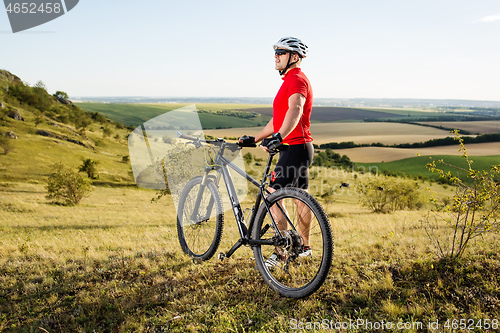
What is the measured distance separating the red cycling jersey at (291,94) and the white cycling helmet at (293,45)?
0.72ft

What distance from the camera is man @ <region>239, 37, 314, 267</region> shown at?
3.98 meters

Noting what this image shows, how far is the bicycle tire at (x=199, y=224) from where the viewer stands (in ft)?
16.5

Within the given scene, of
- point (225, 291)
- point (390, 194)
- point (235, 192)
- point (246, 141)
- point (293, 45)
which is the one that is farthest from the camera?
point (390, 194)

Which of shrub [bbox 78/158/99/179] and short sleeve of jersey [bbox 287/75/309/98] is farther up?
short sleeve of jersey [bbox 287/75/309/98]

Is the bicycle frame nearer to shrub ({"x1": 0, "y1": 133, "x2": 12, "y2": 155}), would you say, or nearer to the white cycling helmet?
the white cycling helmet

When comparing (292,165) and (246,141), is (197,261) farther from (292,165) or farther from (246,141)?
(292,165)

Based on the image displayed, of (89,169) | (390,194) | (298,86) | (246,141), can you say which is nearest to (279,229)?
(246,141)

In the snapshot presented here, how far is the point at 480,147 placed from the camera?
66.8 metres

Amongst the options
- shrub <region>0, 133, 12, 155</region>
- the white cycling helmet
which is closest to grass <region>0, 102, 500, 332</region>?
the white cycling helmet

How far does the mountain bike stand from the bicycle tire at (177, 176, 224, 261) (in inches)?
0.7

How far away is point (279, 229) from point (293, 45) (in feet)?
7.62

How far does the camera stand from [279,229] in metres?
4.03

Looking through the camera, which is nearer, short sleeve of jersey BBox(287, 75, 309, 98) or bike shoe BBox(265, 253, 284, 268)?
short sleeve of jersey BBox(287, 75, 309, 98)

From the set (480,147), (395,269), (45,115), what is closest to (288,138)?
(395,269)
